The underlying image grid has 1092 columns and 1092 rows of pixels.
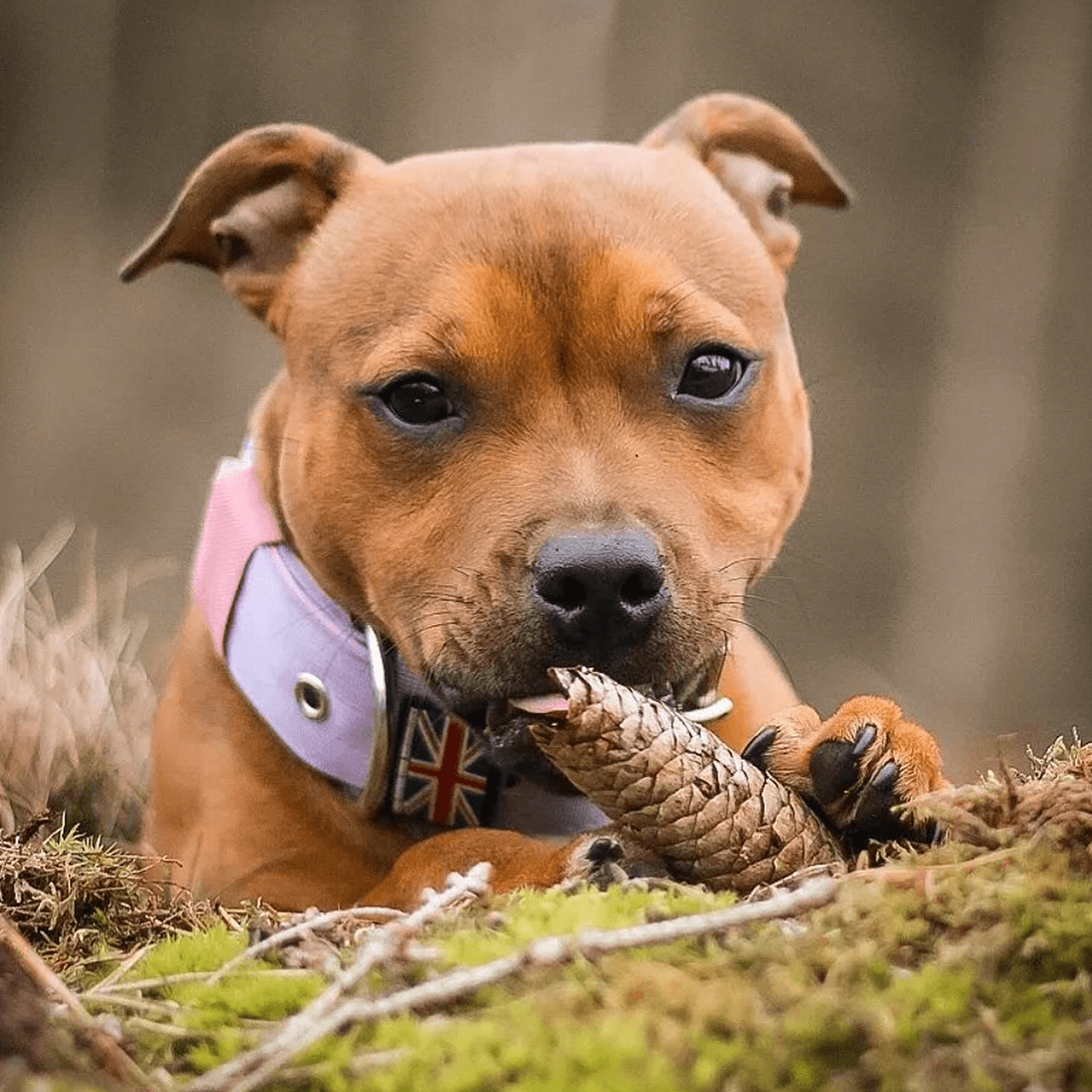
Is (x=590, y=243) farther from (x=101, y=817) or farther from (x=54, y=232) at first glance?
(x=54, y=232)

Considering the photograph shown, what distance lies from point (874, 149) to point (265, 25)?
385cm

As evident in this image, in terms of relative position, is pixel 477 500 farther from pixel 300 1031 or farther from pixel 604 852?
pixel 300 1031

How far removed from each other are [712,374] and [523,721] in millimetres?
799

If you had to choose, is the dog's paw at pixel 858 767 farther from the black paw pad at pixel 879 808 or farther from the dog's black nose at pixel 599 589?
the dog's black nose at pixel 599 589

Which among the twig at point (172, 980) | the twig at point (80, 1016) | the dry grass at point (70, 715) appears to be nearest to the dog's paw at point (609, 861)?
the twig at point (172, 980)

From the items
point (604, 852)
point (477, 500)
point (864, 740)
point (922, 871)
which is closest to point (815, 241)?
point (477, 500)

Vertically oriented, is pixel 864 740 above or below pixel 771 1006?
below

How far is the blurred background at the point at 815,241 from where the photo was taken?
862 centimetres

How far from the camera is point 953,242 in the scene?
9273 millimetres

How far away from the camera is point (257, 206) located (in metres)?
3.34

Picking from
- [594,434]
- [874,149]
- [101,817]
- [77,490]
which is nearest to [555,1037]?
[594,434]

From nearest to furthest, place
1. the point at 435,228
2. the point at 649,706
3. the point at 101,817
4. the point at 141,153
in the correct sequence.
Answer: the point at 649,706 → the point at 435,228 → the point at 101,817 → the point at 141,153

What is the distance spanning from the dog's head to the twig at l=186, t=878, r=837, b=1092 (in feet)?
2.97

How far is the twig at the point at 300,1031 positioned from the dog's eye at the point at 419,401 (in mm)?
1294
